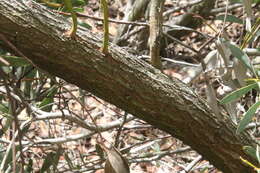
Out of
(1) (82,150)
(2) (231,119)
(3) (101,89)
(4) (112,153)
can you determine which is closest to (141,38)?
(1) (82,150)

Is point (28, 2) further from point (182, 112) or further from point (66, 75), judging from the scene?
point (182, 112)

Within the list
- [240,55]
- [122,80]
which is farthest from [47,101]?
[240,55]

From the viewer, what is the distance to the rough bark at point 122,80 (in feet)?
4.42

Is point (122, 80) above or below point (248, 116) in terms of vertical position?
above

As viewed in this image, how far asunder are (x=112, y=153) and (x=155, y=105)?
0.29 m

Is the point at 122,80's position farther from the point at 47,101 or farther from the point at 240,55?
the point at 47,101

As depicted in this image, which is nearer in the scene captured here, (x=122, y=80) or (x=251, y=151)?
(x=122, y=80)

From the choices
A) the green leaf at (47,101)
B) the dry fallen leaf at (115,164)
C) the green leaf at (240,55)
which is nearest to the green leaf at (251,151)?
the green leaf at (240,55)

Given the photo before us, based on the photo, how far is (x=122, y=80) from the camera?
148 cm

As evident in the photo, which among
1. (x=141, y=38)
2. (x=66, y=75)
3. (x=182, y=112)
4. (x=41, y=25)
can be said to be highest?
(x=141, y=38)

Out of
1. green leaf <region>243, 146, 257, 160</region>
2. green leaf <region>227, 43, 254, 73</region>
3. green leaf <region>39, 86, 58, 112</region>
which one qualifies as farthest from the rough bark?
green leaf <region>39, 86, 58, 112</region>

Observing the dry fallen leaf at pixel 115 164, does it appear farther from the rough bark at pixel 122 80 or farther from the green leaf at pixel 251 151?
the green leaf at pixel 251 151

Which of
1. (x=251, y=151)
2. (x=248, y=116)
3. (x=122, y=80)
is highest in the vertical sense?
(x=122, y=80)

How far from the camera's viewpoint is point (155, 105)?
156cm
